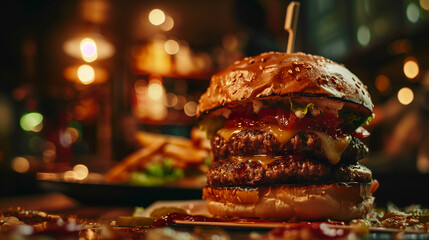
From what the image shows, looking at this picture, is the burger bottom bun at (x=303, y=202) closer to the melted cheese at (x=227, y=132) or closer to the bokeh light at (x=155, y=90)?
the melted cheese at (x=227, y=132)

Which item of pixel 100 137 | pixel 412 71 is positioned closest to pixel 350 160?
pixel 412 71

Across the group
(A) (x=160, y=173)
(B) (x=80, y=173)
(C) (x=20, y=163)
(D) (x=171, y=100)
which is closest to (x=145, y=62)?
(D) (x=171, y=100)

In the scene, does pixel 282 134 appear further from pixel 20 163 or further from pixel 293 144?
pixel 20 163

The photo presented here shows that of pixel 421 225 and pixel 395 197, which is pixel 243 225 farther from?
pixel 395 197

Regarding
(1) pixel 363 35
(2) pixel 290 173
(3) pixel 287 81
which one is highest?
(1) pixel 363 35

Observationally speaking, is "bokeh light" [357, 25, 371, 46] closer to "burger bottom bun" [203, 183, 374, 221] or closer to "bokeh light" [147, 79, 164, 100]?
"bokeh light" [147, 79, 164, 100]

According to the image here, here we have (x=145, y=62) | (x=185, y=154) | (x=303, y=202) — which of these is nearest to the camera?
(x=303, y=202)

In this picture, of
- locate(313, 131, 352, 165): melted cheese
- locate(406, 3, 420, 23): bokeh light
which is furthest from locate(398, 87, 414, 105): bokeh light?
locate(313, 131, 352, 165): melted cheese

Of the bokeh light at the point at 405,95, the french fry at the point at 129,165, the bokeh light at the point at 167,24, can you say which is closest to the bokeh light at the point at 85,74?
the bokeh light at the point at 167,24
